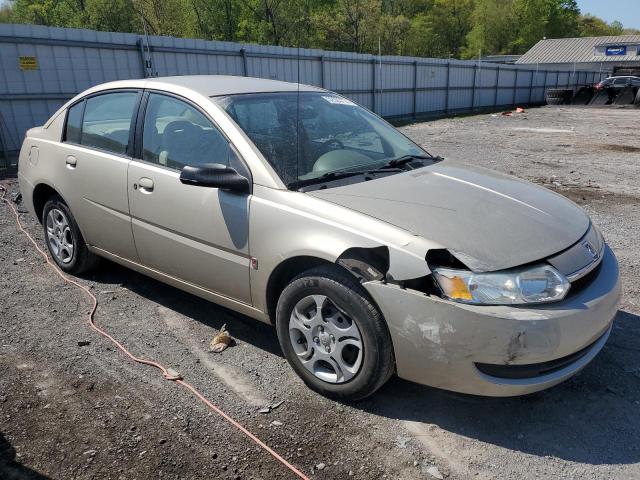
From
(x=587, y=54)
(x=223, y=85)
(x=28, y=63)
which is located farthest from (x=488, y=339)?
(x=587, y=54)

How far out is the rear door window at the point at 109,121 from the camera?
386 centimetres

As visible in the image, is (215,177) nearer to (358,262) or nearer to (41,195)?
(358,262)

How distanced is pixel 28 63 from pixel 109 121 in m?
8.33

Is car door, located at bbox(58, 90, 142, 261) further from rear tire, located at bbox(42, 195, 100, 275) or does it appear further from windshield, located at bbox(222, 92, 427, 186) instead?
windshield, located at bbox(222, 92, 427, 186)

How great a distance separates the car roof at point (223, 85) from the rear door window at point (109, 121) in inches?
10.1

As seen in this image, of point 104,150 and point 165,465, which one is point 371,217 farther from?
point 104,150

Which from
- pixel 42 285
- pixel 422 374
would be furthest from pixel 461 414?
pixel 42 285

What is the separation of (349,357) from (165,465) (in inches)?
41.3

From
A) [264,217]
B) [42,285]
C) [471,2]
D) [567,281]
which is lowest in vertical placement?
[42,285]

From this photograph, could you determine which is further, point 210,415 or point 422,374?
point 210,415

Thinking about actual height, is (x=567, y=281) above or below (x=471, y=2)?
below

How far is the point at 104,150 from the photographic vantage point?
399 cm

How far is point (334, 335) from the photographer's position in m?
2.77

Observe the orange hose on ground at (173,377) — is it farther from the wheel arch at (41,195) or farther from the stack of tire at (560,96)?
the stack of tire at (560,96)
